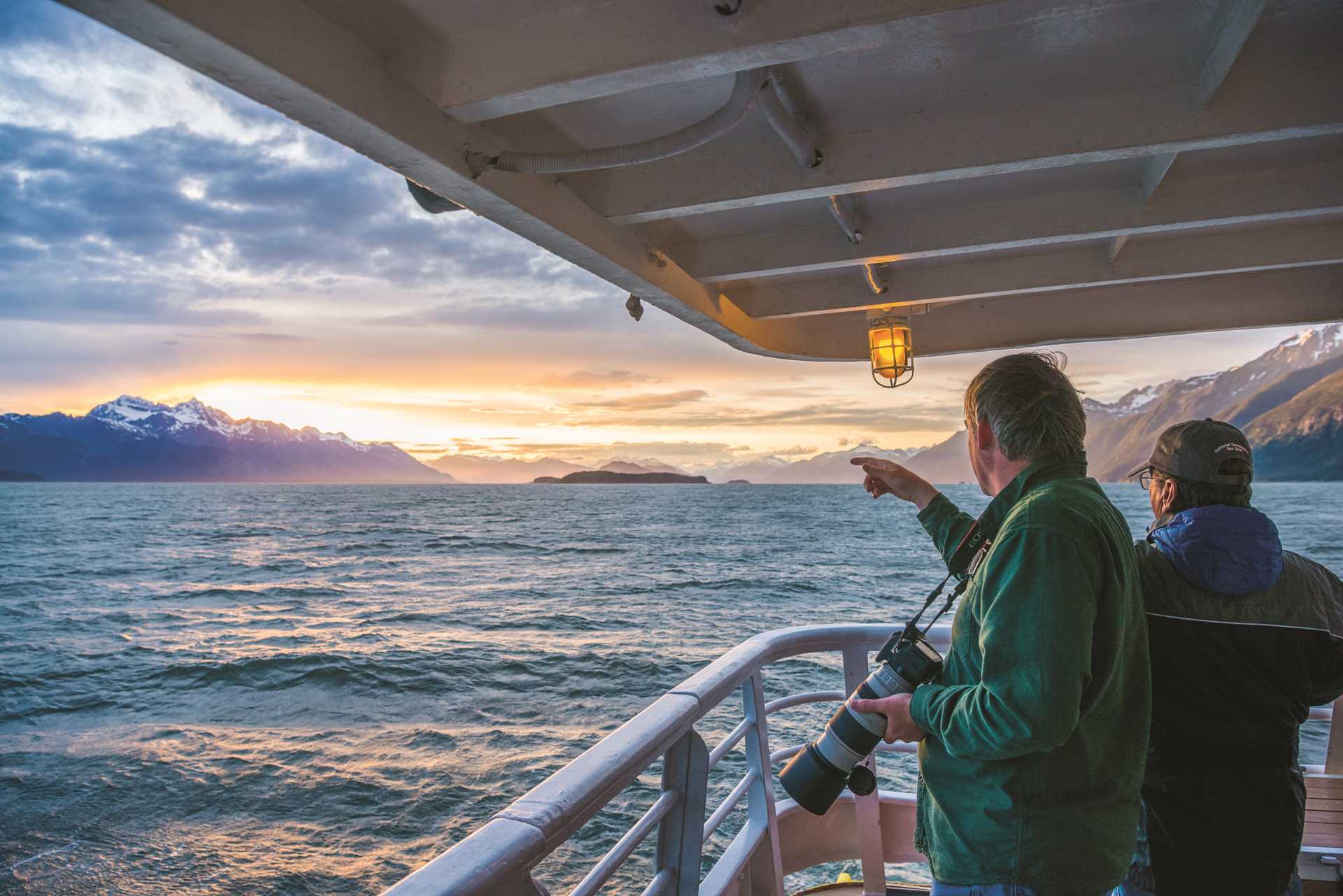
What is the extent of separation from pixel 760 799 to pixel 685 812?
1.99ft

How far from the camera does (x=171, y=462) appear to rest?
144m

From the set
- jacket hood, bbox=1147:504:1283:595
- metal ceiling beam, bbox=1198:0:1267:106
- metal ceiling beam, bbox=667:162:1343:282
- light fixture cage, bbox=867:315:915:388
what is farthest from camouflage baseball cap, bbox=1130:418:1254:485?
light fixture cage, bbox=867:315:915:388

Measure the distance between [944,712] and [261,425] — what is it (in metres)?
192

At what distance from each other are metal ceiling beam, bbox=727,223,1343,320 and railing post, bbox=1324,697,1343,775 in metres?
1.52

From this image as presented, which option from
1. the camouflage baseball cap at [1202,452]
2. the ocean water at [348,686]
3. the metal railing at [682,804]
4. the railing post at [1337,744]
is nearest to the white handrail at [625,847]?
the metal railing at [682,804]

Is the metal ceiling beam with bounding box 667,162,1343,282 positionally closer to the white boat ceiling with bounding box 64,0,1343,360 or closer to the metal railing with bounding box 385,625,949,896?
the white boat ceiling with bounding box 64,0,1343,360

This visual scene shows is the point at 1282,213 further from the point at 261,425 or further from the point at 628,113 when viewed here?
the point at 261,425

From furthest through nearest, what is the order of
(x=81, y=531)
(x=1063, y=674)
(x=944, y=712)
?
(x=81, y=531), (x=944, y=712), (x=1063, y=674)

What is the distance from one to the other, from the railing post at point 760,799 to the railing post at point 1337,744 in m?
1.99

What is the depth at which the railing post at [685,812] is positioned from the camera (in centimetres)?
137

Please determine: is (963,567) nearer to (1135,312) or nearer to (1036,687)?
(1036,687)

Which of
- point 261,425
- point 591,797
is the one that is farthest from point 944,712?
point 261,425

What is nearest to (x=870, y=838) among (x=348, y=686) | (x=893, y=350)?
(x=893, y=350)

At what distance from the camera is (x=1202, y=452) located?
136 cm
